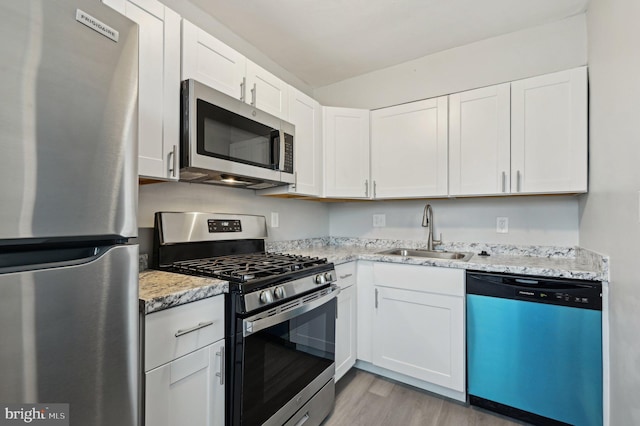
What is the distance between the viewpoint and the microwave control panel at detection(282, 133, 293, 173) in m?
1.95

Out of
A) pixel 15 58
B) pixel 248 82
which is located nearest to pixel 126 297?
pixel 15 58

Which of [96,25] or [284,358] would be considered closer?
[96,25]

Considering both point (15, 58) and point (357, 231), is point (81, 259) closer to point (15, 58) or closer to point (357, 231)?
point (15, 58)

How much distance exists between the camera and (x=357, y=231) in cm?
296

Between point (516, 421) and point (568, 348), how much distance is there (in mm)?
561

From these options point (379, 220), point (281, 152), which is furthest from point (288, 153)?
point (379, 220)

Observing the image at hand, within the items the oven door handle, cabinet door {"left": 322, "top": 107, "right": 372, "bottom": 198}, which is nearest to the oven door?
the oven door handle

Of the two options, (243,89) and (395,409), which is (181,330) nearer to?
(243,89)

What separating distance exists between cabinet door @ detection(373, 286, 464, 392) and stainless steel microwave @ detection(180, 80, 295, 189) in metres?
1.18

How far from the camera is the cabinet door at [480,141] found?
2.00 m

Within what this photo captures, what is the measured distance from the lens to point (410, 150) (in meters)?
2.37

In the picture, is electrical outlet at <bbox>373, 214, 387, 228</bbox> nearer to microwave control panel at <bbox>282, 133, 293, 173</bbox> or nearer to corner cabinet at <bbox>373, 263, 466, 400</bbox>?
corner cabinet at <bbox>373, 263, 466, 400</bbox>

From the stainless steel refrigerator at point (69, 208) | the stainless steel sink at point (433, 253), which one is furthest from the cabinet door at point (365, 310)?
the stainless steel refrigerator at point (69, 208)

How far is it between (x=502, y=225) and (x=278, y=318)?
1.91 m
